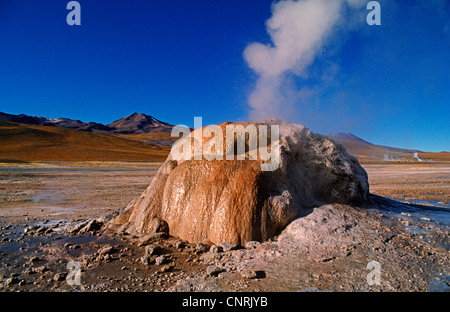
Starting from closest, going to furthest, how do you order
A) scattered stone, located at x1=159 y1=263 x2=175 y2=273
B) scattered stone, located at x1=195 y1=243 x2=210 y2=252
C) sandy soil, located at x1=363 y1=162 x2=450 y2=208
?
scattered stone, located at x1=159 y1=263 x2=175 y2=273 → scattered stone, located at x1=195 y1=243 x2=210 y2=252 → sandy soil, located at x1=363 y1=162 x2=450 y2=208

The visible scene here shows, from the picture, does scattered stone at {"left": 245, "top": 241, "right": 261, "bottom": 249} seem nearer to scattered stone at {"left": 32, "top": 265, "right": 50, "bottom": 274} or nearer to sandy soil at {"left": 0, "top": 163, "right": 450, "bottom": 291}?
sandy soil at {"left": 0, "top": 163, "right": 450, "bottom": 291}

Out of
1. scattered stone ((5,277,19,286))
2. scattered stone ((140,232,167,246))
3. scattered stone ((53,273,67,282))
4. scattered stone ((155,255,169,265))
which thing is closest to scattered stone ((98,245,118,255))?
scattered stone ((140,232,167,246))

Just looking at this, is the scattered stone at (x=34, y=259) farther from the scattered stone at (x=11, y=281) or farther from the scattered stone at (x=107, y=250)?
the scattered stone at (x=107, y=250)

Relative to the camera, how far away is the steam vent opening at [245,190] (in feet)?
18.1

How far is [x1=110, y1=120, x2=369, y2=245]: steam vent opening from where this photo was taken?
5.52 metres

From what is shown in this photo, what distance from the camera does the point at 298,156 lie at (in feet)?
22.7

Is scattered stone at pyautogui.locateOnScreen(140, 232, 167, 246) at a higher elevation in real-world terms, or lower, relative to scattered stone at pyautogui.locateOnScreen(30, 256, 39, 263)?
higher

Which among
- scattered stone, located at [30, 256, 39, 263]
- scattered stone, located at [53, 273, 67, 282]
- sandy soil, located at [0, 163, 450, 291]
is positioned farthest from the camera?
scattered stone, located at [30, 256, 39, 263]

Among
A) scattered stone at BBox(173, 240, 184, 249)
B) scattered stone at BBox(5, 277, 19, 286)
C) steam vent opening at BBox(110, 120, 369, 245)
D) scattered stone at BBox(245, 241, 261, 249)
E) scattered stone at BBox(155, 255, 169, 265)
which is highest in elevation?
steam vent opening at BBox(110, 120, 369, 245)

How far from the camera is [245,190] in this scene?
563 centimetres

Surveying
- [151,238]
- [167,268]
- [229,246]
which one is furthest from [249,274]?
[151,238]

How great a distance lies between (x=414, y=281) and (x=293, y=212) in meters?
2.33

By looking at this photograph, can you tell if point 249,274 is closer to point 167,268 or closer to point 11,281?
point 167,268

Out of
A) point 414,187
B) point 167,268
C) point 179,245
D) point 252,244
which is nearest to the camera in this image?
point 167,268
